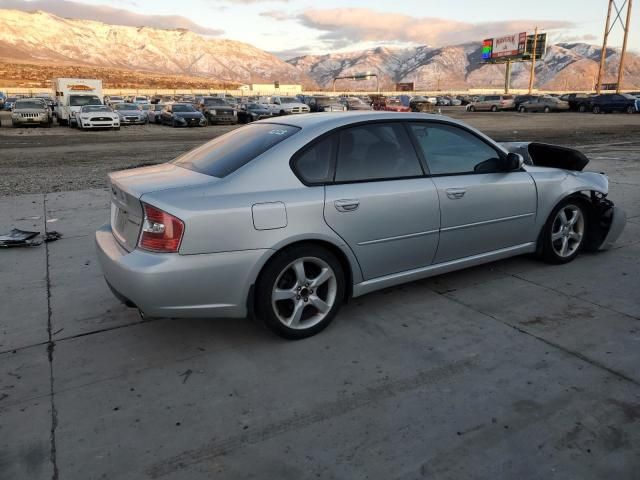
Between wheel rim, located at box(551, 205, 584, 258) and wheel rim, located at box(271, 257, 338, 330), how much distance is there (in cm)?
252

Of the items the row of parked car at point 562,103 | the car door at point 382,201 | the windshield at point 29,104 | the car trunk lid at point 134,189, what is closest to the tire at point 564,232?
the car door at point 382,201

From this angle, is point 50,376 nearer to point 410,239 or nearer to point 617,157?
point 410,239

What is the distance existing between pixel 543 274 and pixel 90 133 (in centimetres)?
2252

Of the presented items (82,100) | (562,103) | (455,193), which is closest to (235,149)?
(455,193)

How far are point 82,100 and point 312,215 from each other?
1064 inches

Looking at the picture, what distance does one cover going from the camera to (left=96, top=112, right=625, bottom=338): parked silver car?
10.4 ft

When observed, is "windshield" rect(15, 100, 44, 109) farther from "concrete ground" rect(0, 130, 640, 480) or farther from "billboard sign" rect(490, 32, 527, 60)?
"billboard sign" rect(490, 32, 527, 60)

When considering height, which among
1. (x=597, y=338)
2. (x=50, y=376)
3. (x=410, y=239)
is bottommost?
(x=50, y=376)

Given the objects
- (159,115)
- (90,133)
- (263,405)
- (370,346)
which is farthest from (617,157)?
(159,115)

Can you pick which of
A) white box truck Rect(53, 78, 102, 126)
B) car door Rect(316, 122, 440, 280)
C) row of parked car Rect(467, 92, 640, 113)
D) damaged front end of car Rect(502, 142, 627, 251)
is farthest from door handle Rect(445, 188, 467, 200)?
row of parked car Rect(467, 92, 640, 113)

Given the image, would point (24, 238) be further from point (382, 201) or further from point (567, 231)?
point (567, 231)

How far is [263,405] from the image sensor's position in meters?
2.88

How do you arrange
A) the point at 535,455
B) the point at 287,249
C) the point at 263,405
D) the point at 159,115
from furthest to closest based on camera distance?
the point at 159,115 → the point at 287,249 → the point at 263,405 → the point at 535,455

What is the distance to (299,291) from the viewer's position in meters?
3.53
